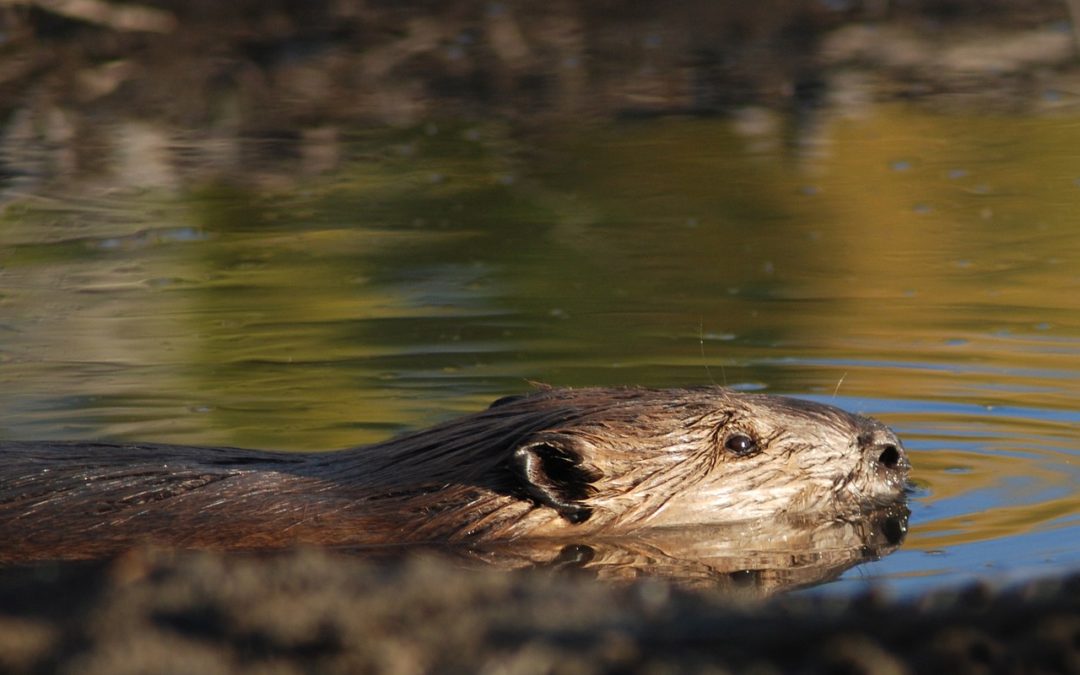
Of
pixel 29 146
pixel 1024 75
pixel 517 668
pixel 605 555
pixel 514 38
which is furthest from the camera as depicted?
pixel 514 38

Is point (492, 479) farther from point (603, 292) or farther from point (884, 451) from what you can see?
point (603, 292)

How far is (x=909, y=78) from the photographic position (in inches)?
490

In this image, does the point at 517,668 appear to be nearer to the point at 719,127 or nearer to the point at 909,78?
the point at 719,127

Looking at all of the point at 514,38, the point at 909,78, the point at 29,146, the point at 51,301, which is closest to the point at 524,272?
the point at 51,301

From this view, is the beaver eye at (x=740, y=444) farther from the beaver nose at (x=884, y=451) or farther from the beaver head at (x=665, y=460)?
the beaver nose at (x=884, y=451)

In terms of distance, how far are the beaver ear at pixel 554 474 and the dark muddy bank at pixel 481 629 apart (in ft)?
7.22

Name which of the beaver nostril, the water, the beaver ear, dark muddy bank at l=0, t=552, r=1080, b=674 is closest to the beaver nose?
the beaver nostril

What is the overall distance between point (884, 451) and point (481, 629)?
2.92m

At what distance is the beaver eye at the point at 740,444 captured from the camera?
14.7 ft

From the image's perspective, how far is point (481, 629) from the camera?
1.85 m

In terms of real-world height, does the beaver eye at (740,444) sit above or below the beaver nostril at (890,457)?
above

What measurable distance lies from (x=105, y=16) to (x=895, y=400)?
8.61 metres

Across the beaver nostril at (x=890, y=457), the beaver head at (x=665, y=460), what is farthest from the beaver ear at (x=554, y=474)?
the beaver nostril at (x=890, y=457)

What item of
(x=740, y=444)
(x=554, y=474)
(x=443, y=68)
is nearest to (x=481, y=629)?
(x=554, y=474)
